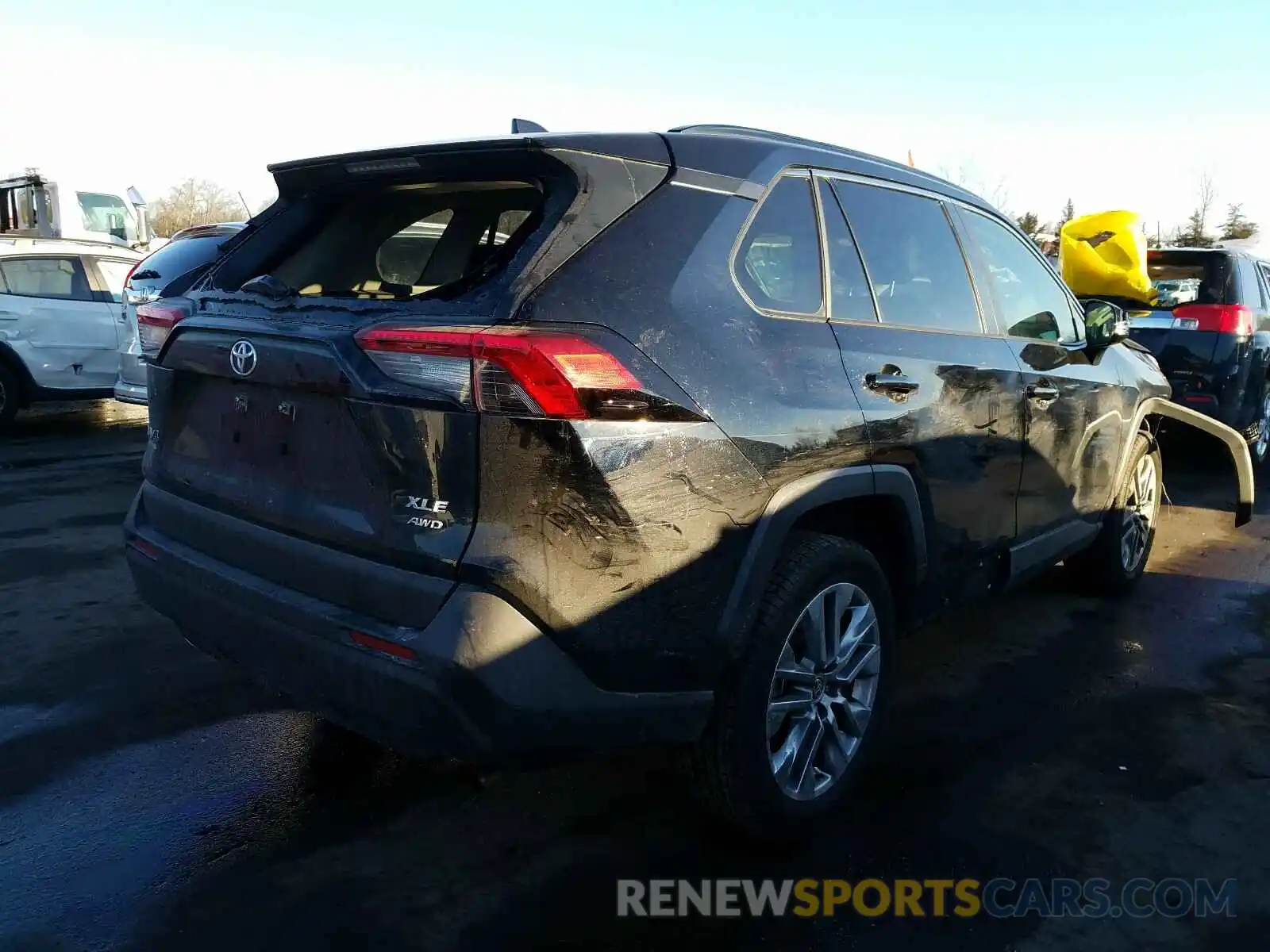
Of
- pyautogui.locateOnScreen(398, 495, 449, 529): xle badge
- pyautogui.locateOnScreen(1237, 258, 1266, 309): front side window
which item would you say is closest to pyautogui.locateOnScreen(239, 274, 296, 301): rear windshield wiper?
pyautogui.locateOnScreen(398, 495, 449, 529): xle badge

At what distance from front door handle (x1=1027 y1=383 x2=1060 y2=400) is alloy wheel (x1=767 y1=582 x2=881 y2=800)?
1242 millimetres

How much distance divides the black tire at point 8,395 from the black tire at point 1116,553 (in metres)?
9.36

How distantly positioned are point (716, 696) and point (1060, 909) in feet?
3.48

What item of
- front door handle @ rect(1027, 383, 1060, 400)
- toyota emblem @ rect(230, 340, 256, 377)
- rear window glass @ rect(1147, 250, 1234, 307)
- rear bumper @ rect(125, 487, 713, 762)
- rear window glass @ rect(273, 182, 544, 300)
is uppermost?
rear window glass @ rect(273, 182, 544, 300)

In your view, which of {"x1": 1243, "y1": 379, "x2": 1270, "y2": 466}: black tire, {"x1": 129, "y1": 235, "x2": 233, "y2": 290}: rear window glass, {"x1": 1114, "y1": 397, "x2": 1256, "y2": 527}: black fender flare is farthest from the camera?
{"x1": 129, "y1": 235, "x2": 233, "y2": 290}: rear window glass

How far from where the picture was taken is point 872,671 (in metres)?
3.07

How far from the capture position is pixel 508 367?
2117 millimetres

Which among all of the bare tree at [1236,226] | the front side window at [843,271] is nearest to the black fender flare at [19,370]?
the front side window at [843,271]

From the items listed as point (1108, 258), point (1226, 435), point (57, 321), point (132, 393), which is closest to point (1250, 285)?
point (1108, 258)

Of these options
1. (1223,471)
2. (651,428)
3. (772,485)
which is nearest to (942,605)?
(772,485)

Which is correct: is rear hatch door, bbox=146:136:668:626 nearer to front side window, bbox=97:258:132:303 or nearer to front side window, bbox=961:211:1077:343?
front side window, bbox=961:211:1077:343

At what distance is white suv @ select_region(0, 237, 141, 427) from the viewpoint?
949cm

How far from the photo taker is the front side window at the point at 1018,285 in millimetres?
3768

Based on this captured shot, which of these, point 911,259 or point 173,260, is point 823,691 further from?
point 173,260
